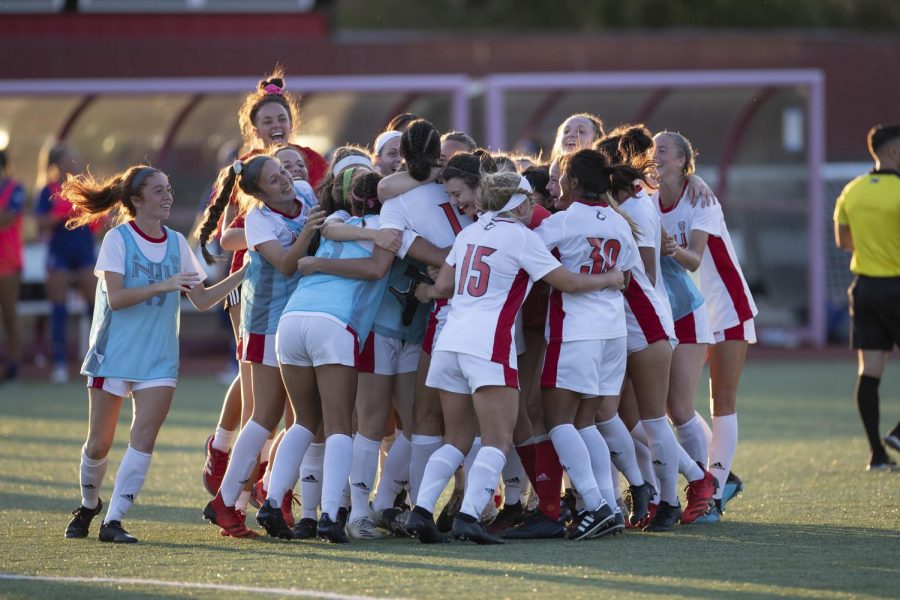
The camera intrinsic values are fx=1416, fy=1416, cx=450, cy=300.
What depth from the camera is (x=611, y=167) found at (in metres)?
6.16

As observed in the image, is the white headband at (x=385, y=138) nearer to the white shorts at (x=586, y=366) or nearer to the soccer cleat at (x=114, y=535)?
the white shorts at (x=586, y=366)

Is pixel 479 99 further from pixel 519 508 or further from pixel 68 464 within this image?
pixel 519 508

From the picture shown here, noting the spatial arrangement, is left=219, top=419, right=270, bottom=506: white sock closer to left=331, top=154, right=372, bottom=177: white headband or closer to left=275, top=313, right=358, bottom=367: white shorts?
left=275, top=313, right=358, bottom=367: white shorts

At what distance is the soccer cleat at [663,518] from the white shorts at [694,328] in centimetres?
79

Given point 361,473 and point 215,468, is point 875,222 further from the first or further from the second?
point 215,468

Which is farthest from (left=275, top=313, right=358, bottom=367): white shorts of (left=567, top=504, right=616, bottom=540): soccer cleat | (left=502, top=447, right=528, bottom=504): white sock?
(left=567, top=504, right=616, bottom=540): soccer cleat

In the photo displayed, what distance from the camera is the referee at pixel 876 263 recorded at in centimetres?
830

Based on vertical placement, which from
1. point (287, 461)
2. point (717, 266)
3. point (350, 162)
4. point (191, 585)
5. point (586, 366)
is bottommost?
point (191, 585)

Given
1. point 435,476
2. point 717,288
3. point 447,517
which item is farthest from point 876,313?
point 435,476

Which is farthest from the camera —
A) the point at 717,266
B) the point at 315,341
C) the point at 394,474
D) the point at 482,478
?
the point at 717,266

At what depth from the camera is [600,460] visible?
20.1ft

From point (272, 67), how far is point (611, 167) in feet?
32.0

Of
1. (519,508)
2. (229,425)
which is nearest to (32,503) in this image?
(229,425)

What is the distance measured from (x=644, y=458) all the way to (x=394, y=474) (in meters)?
1.20
